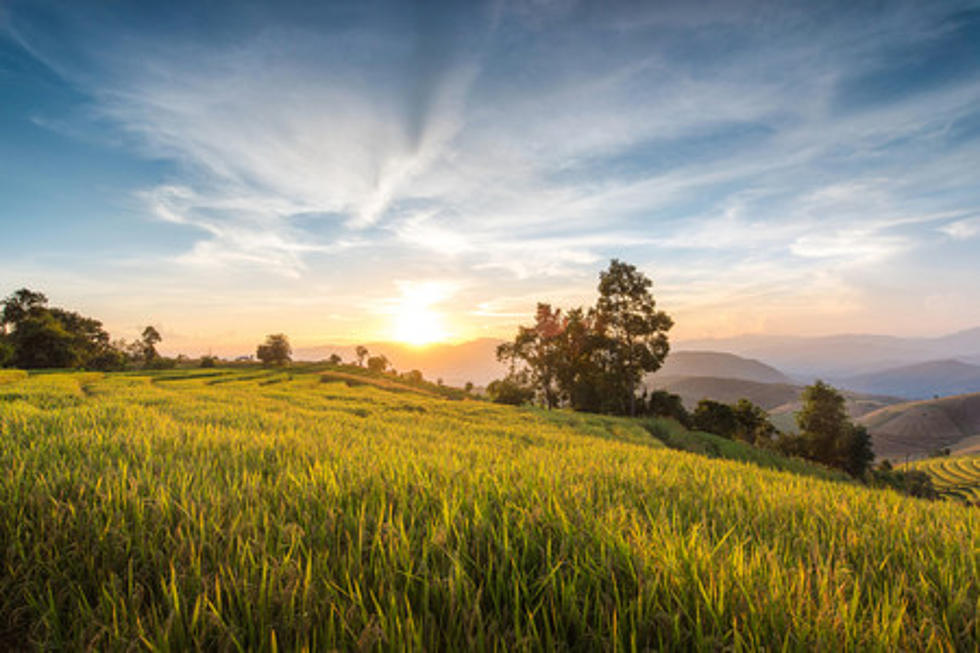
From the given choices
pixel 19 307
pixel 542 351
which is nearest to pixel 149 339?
pixel 19 307

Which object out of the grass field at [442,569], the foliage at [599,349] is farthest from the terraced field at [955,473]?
the grass field at [442,569]

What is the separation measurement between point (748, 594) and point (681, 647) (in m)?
0.33

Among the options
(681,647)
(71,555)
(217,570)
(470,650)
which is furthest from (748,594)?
(71,555)

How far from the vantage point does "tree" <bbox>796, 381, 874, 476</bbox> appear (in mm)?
60125

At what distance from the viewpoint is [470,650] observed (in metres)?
1.26

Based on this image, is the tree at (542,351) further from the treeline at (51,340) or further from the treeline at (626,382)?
the treeline at (51,340)

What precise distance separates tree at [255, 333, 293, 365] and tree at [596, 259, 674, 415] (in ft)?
251

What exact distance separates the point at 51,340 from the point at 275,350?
1426 inches

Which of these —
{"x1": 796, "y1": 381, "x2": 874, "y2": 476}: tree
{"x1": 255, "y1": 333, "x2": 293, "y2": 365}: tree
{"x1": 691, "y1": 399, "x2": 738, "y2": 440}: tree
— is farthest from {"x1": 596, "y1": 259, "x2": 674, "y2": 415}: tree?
{"x1": 255, "y1": 333, "x2": 293, "y2": 365}: tree

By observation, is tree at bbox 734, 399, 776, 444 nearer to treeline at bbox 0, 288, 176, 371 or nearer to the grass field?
the grass field

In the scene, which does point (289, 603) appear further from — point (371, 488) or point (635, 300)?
point (635, 300)

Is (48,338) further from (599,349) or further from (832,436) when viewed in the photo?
(832,436)

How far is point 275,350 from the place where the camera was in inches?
3669

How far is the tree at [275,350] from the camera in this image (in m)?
91.7
